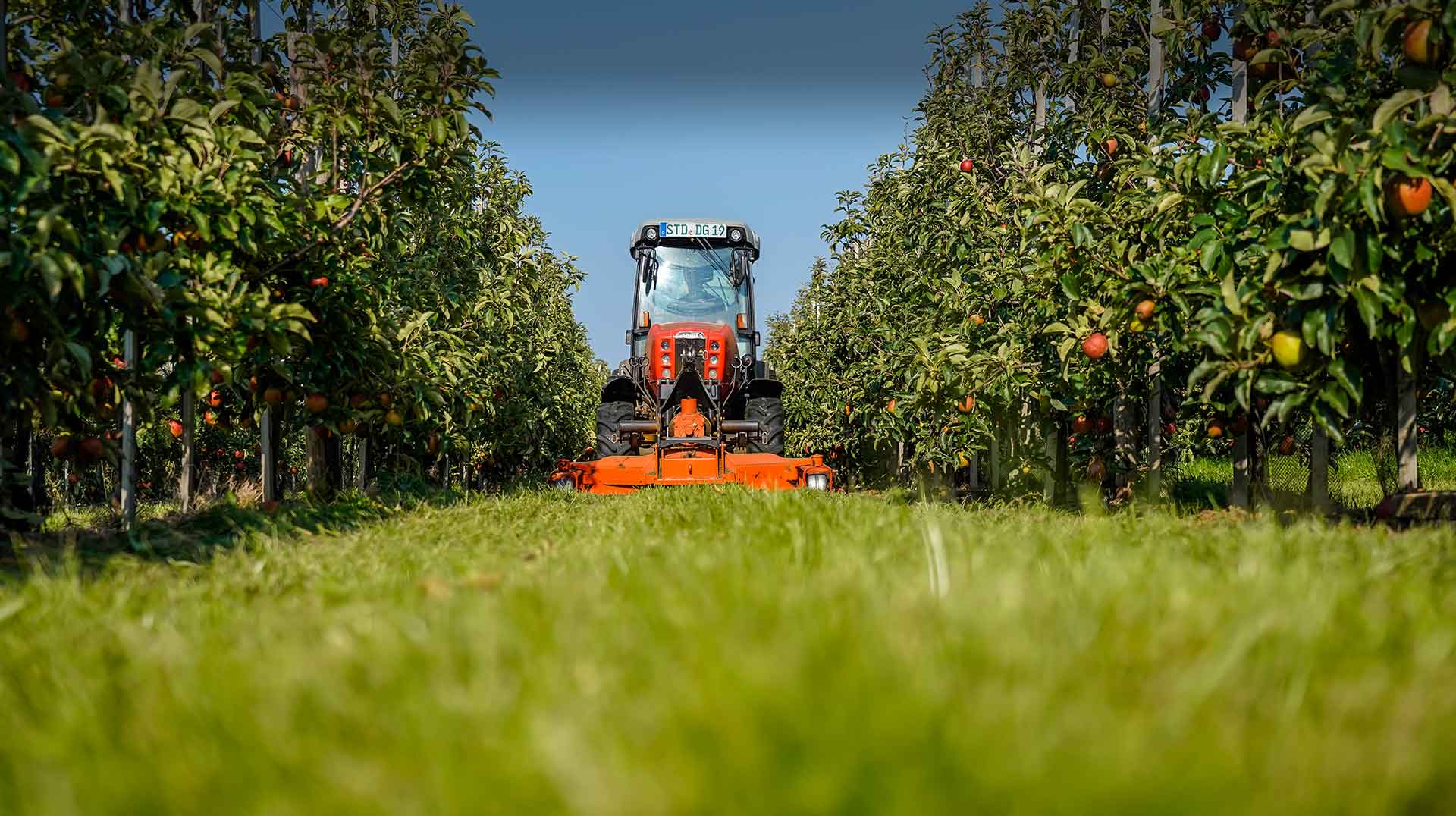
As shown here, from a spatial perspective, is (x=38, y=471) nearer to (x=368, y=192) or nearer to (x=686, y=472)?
(x=368, y=192)

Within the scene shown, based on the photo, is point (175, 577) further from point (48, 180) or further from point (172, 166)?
point (172, 166)

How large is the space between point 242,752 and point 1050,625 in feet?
3.80

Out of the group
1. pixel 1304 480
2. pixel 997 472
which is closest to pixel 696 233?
pixel 997 472

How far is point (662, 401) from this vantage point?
10523 millimetres

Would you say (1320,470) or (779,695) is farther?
(1320,470)

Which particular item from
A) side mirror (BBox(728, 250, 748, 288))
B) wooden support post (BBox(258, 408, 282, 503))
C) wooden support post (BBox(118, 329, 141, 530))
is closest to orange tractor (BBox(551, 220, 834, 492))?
side mirror (BBox(728, 250, 748, 288))

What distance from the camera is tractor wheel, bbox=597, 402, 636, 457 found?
10739mm

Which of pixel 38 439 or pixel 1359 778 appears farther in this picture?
pixel 38 439

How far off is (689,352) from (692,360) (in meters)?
0.13

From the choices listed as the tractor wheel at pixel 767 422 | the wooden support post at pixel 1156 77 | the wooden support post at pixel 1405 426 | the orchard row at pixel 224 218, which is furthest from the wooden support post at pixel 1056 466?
the orchard row at pixel 224 218

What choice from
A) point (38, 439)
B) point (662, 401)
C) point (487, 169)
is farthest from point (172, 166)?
point (487, 169)

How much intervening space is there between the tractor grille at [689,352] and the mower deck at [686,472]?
199 cm

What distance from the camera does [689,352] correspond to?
10703 millimetres

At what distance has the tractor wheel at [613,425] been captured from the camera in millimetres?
10739
